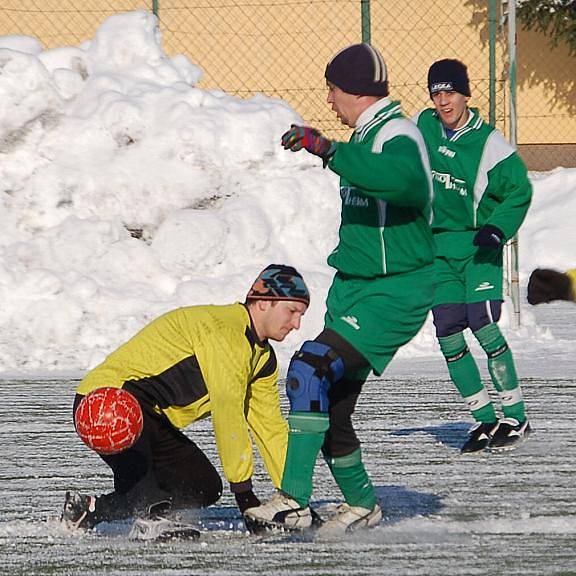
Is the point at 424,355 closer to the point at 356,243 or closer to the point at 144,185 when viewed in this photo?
the point at 144,185

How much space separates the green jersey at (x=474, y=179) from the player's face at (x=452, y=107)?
0.13ft

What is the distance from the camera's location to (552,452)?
6695mm

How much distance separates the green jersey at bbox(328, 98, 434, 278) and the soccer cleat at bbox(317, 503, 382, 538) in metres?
0.86

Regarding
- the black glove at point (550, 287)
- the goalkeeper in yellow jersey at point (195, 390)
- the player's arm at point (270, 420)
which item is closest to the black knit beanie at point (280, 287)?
the goalkeeper in yellow jersey at point (195, 390)

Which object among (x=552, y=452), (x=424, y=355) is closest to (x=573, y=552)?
(x=552, y=452)

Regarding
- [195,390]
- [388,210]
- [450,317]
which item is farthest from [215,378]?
[450,317]

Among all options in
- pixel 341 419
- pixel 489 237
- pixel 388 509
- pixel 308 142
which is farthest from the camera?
pixel 489 237

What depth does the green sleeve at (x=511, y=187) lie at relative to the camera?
672 cm

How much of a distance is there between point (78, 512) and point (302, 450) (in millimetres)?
885

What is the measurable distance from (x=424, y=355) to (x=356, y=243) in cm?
585

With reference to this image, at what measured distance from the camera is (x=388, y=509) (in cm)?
548

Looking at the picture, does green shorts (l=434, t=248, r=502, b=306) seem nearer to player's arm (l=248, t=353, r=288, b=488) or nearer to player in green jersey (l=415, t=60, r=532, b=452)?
player in green jersey (l=415, t=60, r=532, b=452)

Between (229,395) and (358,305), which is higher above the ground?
(358,305)

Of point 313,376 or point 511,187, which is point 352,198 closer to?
point 313,376
